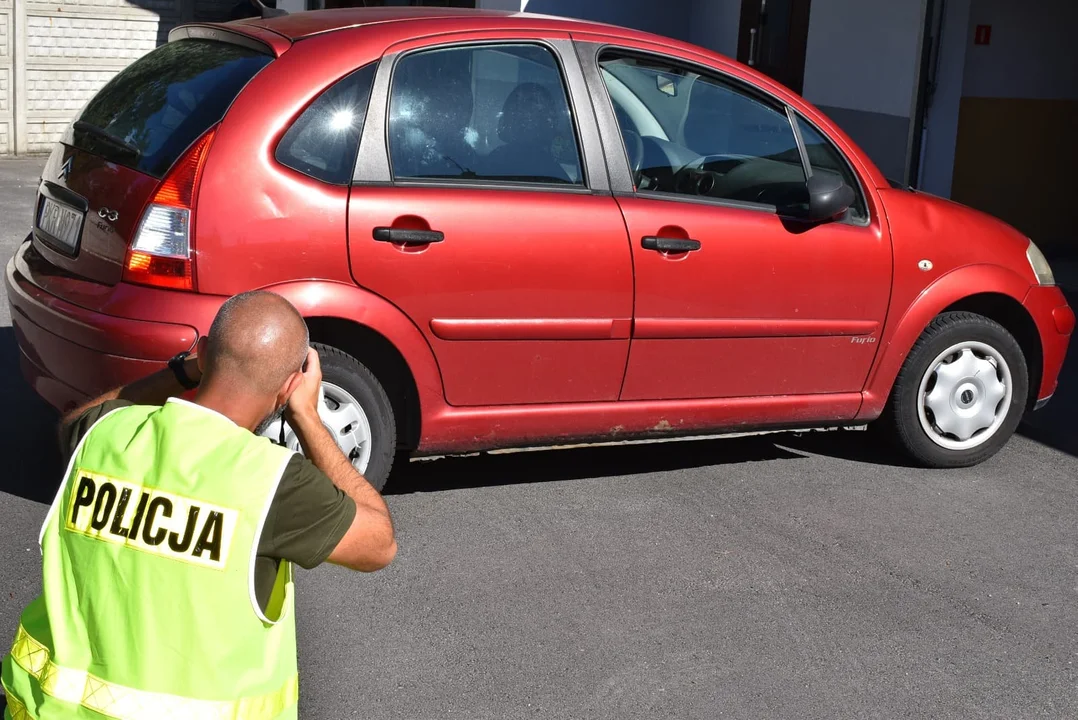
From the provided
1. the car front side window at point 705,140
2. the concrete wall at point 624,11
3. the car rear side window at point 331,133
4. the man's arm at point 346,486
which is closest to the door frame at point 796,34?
the concrete wall at point 624,11

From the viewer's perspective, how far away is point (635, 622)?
4.24 meters

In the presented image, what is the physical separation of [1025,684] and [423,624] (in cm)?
179

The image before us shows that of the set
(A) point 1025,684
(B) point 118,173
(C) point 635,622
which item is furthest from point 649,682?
(B) point 118,173

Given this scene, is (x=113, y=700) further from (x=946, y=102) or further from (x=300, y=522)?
(x=946, y=102)

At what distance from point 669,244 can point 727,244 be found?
25 cm

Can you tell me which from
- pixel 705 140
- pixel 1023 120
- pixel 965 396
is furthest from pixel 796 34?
pixel 705 140

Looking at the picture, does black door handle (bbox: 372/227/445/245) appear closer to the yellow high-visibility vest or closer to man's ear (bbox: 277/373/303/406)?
man's ear (bbox: 277/373/303/406)

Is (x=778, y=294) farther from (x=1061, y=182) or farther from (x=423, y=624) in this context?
(x=1061, y=182)

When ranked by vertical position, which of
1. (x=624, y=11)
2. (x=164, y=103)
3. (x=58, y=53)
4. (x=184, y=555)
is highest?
(x=624, y=11)

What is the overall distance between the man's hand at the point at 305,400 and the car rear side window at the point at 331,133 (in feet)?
7.38

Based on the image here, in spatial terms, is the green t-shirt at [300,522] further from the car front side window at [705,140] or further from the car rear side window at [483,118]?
the car front side window at [705,140]

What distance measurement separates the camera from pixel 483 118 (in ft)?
15.8

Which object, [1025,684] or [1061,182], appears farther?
[1061,182]

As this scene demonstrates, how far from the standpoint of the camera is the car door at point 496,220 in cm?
463
